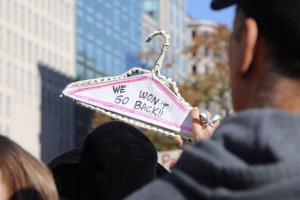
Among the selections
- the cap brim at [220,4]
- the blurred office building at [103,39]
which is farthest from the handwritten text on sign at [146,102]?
the blurred office building at [103,39]

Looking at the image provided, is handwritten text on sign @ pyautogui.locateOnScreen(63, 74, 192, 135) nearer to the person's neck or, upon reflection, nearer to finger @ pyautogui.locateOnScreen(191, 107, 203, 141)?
finger @ pyautogui.locateOnScreen(191, 107, 203, 141)

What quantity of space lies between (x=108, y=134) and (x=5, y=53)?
5496cm

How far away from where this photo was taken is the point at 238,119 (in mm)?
1687

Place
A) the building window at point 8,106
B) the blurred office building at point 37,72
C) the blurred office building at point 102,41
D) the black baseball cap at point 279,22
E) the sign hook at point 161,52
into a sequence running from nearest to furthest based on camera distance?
the black baseball cap at point 279,22
the sign hook at point 161,52
the building window at point 8,106
the blurred office building at point 37,72
the blurred office building at point 102,41

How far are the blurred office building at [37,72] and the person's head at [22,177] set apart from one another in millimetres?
53769

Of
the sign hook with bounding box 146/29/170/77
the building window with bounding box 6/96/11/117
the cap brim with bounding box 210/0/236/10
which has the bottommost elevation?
the building window with bounding box 6/96/11/117

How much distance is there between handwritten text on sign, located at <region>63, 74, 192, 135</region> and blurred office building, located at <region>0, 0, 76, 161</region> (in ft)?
173

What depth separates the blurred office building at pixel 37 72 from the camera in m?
58.1

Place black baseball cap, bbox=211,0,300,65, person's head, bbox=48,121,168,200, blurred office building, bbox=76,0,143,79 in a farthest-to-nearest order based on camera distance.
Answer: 1. blurred office building, bbox=76,0,143,79
2. person's head, bbox=48,121,168,200
3. black baseball cap, bbox=211,0,300,65

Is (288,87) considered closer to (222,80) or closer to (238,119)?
(238,119)

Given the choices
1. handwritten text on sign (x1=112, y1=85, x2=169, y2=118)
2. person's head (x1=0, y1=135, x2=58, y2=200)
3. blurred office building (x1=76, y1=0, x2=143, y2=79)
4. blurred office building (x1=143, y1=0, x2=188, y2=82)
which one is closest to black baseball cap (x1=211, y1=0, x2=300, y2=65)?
person's head (x1=0, y1=135, x2=58, y2=200)

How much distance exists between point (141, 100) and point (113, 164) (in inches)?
35.8

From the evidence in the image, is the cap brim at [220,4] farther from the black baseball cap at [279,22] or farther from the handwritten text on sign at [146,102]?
the handwritten text on sign at [146,102]

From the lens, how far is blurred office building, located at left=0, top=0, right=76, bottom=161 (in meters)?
58.1
